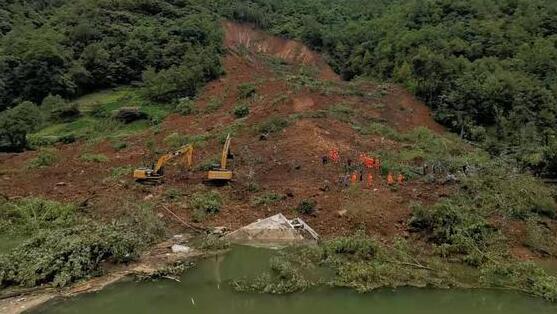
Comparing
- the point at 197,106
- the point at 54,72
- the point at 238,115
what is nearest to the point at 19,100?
the point at 54,72

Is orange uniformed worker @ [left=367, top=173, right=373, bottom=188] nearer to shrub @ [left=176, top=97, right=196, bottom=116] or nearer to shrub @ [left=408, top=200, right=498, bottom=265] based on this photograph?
shrub @ [left=408, top=200, right=498, bottom=265]

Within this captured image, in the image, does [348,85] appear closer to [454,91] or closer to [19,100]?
[454,91]

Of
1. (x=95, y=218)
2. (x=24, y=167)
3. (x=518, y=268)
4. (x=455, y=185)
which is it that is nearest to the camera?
(x=518, y=268)

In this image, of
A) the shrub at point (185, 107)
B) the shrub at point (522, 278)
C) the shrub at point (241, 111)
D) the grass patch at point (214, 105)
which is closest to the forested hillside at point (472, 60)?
the shrub at point (522, 278)

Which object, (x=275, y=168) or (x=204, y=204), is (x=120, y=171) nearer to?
(x=204, y=204)

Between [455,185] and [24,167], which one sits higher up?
[455,185]

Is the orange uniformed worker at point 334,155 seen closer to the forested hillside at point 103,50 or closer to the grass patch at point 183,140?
the grass patch at point 183,140
